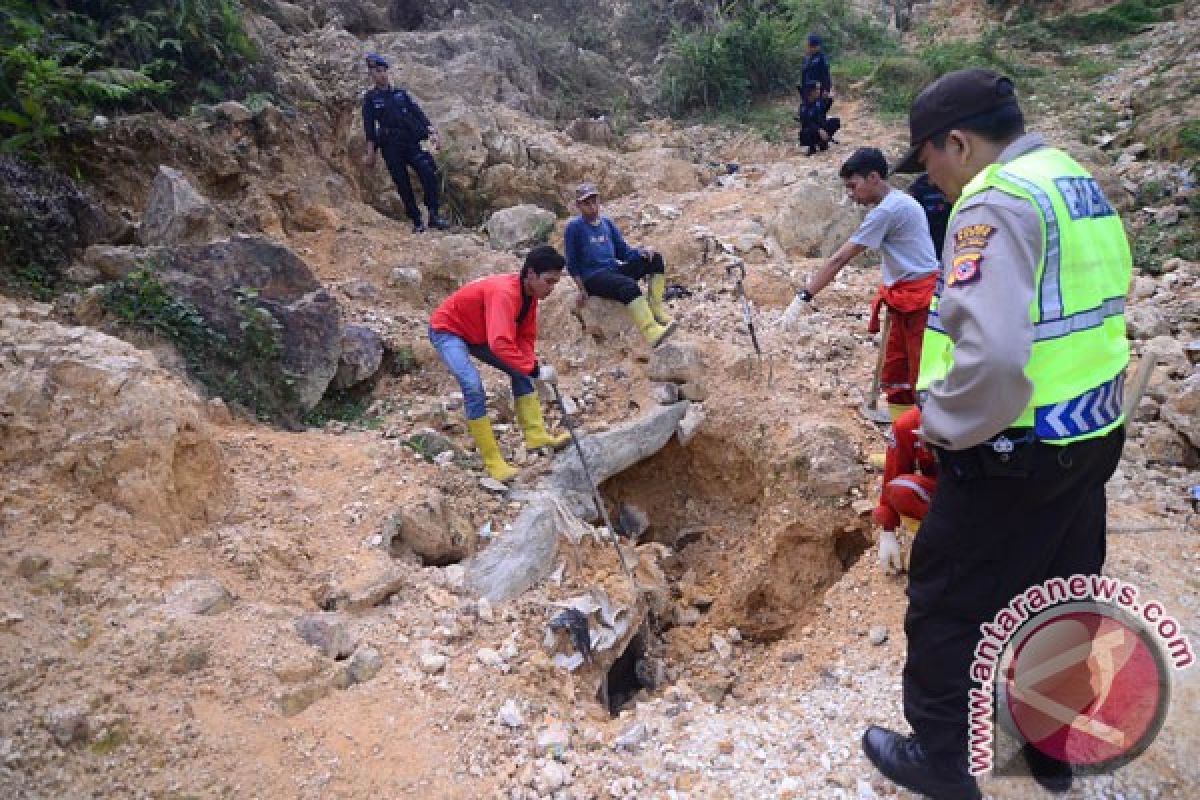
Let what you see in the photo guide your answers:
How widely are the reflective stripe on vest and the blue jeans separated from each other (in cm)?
311

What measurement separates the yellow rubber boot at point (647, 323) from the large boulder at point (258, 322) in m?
2.34

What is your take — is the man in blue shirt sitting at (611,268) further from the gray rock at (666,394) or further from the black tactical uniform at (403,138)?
the black tactical uniform at (403,138)

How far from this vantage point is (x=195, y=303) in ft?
14.9

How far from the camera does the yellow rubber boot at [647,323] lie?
5.87m

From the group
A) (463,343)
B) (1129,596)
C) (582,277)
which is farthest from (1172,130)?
(463,343)

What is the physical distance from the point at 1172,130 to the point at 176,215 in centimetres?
1057

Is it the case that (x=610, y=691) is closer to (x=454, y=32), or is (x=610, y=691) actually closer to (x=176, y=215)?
(x=176, y=215)

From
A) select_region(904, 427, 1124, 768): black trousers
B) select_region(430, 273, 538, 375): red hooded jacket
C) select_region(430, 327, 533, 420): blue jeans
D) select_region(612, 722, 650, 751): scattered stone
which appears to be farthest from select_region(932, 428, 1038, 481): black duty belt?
select_region(430, 327, 533, 420): blue jeans

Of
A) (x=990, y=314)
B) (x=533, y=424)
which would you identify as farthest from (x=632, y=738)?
(x=533, y=424)

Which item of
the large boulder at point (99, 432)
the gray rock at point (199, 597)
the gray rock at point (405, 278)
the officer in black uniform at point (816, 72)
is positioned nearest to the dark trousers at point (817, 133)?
the officer in black uniform at point (816, 72)

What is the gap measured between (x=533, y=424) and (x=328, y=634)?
215cm

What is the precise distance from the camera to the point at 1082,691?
235cm

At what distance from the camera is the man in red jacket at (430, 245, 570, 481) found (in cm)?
434

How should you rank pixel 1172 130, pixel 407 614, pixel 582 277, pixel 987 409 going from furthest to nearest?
pixel 1172 130 < pixel 582 277 < pixel 407 614 < pixel 987 409
